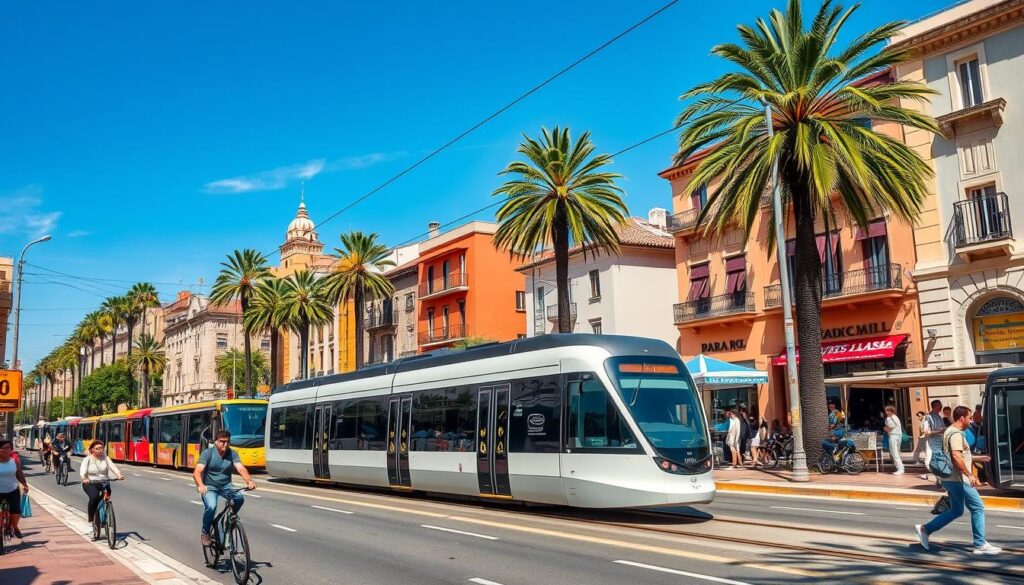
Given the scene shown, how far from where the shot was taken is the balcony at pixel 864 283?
30.3 meters

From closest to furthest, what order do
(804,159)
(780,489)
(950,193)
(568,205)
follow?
1. (780,489)
2. (804,159)
3. (950,193)
4. (568,205)

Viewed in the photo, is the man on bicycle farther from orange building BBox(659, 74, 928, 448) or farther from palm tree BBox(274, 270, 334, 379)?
palm tree BBox(274, 270, 334, 379)

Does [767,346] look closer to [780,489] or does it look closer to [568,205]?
[568,205]

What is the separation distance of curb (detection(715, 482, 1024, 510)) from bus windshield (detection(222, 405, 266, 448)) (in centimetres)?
1828

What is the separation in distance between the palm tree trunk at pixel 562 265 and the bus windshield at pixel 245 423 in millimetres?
12029

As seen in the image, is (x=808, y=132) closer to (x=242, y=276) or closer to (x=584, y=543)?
(x=584, y=543)

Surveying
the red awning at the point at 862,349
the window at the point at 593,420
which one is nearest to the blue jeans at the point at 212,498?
the window at the point at 593,420

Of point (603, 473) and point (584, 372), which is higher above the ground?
point (584, 372)

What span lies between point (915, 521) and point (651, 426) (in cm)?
464

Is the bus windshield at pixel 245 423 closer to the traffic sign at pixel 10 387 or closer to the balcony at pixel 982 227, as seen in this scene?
the traffic sign at pixel 10 387

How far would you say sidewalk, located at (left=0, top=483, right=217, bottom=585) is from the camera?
33.1 feet

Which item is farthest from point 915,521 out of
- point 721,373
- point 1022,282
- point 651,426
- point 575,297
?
point 575,297

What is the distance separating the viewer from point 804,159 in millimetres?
23031

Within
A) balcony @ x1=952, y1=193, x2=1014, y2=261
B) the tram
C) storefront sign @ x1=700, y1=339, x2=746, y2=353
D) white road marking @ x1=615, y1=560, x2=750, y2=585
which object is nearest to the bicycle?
white road marking @ x1=615, y1=560, x2=750, y2=585
